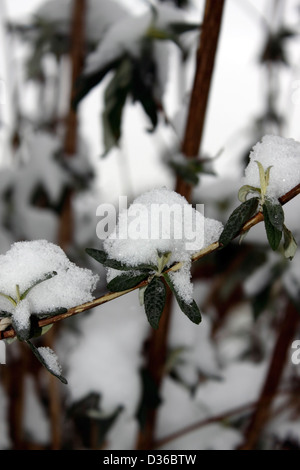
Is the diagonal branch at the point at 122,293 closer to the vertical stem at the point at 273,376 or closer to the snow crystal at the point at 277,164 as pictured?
the snow crystal at the point at 277,164

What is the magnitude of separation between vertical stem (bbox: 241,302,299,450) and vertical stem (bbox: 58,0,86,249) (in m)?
0.56

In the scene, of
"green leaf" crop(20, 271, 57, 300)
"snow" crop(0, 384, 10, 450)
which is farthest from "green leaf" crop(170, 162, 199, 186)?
"snow" crop(0, 384, 10, 450)

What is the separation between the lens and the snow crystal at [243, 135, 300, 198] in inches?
14.0

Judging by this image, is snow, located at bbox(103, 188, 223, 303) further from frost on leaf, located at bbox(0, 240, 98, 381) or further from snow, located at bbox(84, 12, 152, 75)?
snow, located at bbox(84, 12, 152, 75)

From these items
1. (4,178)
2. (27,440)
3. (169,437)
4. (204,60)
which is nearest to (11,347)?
(27,440)

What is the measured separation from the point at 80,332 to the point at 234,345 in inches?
42.6

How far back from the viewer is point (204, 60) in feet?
1.88

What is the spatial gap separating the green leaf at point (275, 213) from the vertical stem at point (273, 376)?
0.55 meters

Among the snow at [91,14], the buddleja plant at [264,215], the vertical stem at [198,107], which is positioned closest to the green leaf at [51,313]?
the buddleja plant at [264,215]

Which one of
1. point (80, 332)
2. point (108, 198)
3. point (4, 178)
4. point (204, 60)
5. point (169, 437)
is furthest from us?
point (108, 198)

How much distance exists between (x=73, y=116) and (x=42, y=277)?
0.80 m

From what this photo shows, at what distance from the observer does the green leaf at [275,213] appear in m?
0.32

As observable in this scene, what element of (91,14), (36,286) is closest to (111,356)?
(36,286)
